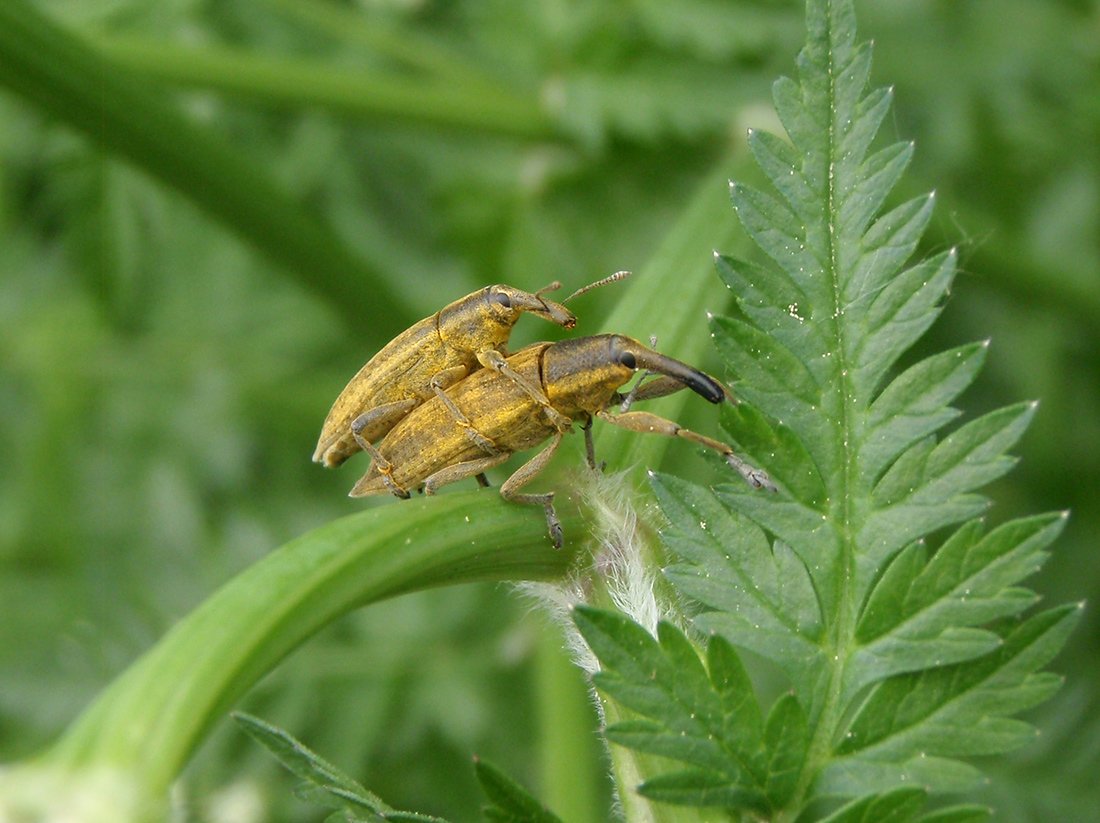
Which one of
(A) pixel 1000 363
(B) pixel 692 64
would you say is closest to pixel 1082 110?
(A) pixel 1000 363

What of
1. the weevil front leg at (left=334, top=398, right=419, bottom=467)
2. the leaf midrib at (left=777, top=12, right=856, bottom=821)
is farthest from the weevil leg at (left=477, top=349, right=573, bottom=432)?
the leaf midrib at (left=777, top=12, right=856, bottom=821)

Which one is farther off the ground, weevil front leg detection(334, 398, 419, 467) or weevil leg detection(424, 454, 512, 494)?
weevil front leg detection(334, 398, 419, 467)

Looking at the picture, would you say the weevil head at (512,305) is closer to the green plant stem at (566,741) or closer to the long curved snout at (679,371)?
the long curved snout at (679,371)

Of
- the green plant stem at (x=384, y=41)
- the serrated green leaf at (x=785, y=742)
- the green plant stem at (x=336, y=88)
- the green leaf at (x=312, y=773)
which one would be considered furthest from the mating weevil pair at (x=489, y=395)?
the green plant stem at (x=384, y=41)

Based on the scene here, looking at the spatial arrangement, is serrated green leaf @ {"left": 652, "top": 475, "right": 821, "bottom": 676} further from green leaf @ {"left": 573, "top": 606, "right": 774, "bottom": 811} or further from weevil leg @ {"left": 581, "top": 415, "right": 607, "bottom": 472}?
weevil leg @ {"left": 581, "top": 415, "right": 607, "bottom": 472}

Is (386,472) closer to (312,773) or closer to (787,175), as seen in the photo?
(312,773)

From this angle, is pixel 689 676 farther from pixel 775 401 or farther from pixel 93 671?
pixel 93 671
